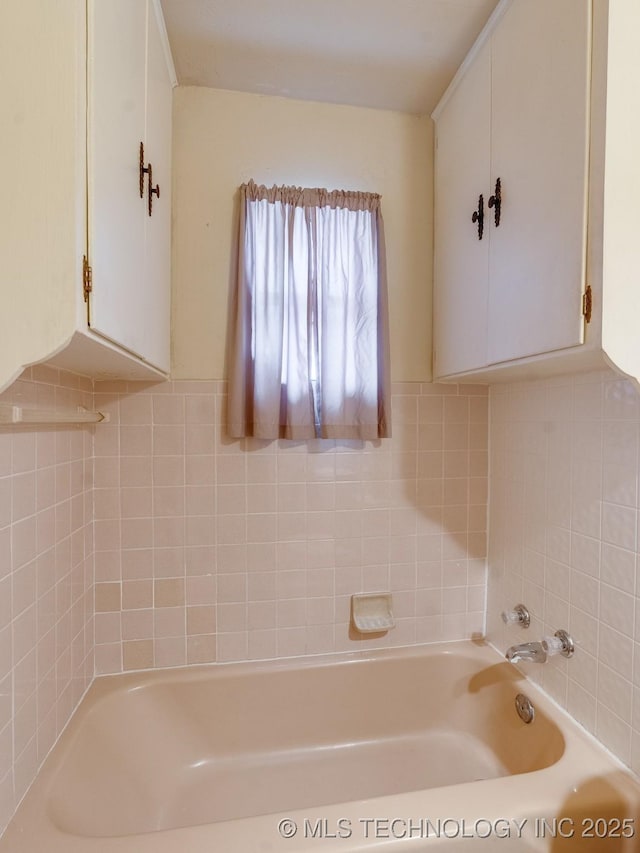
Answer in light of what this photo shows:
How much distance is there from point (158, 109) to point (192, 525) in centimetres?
131

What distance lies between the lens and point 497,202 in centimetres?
116

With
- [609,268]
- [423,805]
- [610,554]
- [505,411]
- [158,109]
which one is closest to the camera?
[609,268]

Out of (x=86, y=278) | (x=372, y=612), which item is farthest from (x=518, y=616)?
(x=86, y=278)

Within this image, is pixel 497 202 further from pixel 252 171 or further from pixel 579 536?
pixel 579 536

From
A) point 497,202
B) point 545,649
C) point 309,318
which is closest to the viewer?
point 497,202

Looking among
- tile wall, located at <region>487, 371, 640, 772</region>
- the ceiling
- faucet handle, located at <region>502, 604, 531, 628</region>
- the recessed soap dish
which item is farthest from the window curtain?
faucet handle, located at <region>502, 604, 531, 628</region>

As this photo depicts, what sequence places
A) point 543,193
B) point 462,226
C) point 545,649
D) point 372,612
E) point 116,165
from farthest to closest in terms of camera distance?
point 372,612, point 462,226, point 545,649, point 543,193, point 116,165

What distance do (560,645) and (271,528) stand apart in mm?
974

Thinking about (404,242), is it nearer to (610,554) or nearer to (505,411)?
(505,411)

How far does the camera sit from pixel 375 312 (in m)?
1.53

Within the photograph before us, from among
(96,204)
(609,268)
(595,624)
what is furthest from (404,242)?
(595,624)

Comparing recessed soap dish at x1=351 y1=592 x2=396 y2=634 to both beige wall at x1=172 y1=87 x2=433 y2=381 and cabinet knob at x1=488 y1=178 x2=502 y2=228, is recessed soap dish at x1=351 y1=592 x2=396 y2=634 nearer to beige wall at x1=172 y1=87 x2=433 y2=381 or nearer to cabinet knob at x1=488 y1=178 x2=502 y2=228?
beige wall at x1=172 y1=87 x2=433 y2=381

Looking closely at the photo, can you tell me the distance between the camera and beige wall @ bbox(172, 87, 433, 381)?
148 cm

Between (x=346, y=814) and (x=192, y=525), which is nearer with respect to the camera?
(x=346, y=814)
